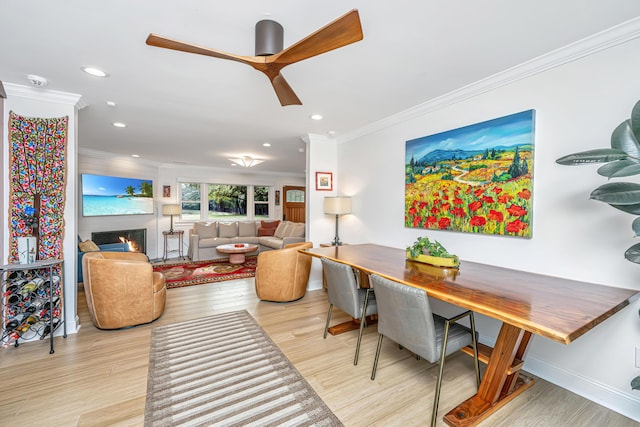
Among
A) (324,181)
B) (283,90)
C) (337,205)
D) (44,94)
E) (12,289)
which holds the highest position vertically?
(44,94)

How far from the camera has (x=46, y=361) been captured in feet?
7.50

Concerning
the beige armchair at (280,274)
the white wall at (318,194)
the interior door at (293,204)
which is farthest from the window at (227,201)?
the beige armchair at (280,274)

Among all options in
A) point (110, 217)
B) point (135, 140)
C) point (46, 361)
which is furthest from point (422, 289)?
point (110, 217)

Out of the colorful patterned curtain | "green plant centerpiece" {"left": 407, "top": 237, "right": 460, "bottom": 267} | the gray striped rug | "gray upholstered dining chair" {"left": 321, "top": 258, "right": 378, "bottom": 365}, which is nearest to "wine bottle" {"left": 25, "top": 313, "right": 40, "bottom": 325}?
the colorful patterned curtain

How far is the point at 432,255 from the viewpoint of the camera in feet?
7.55

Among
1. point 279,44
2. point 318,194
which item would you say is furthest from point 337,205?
point 279,44

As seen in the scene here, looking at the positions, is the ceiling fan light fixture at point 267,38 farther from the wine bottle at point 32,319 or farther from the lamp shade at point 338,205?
the wine bottle at point 32,319

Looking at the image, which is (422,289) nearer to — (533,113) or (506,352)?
(506,352)

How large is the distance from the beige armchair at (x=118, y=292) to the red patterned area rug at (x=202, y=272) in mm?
1463

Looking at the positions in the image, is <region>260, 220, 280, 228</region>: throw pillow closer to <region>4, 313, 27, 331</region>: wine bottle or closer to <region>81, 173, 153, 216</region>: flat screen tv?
<region>81, 173, 153, 216</region>: flat screen tv

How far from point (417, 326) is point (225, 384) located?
1.43m

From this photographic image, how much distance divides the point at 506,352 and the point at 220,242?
609 cm

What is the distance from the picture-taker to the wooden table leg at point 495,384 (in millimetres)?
1635

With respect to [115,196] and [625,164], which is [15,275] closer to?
[115,196]
